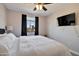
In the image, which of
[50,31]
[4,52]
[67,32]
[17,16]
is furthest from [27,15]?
[67,32]

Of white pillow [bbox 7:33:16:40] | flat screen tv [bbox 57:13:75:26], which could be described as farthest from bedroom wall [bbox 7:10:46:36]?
flat screen tv [bbox 57:13:75:26]

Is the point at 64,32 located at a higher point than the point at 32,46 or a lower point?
higher

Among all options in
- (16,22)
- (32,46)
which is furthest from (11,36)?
(32,46)

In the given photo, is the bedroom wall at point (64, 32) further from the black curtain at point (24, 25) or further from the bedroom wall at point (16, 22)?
the black curtain at point (24, 25)

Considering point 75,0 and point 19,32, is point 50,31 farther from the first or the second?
point 75,0

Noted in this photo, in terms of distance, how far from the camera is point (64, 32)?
5.06 feet

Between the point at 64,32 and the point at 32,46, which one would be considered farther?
the point at 64,32

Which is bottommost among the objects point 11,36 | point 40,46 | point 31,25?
point 40,46

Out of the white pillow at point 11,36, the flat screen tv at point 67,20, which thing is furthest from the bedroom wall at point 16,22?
the flat screen tv at point 67,20

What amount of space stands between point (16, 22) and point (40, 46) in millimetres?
509

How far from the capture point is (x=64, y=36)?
1517mm

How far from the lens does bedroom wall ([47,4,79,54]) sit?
1.42m

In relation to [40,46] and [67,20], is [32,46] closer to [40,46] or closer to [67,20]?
[40,46]

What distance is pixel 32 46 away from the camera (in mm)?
1389
